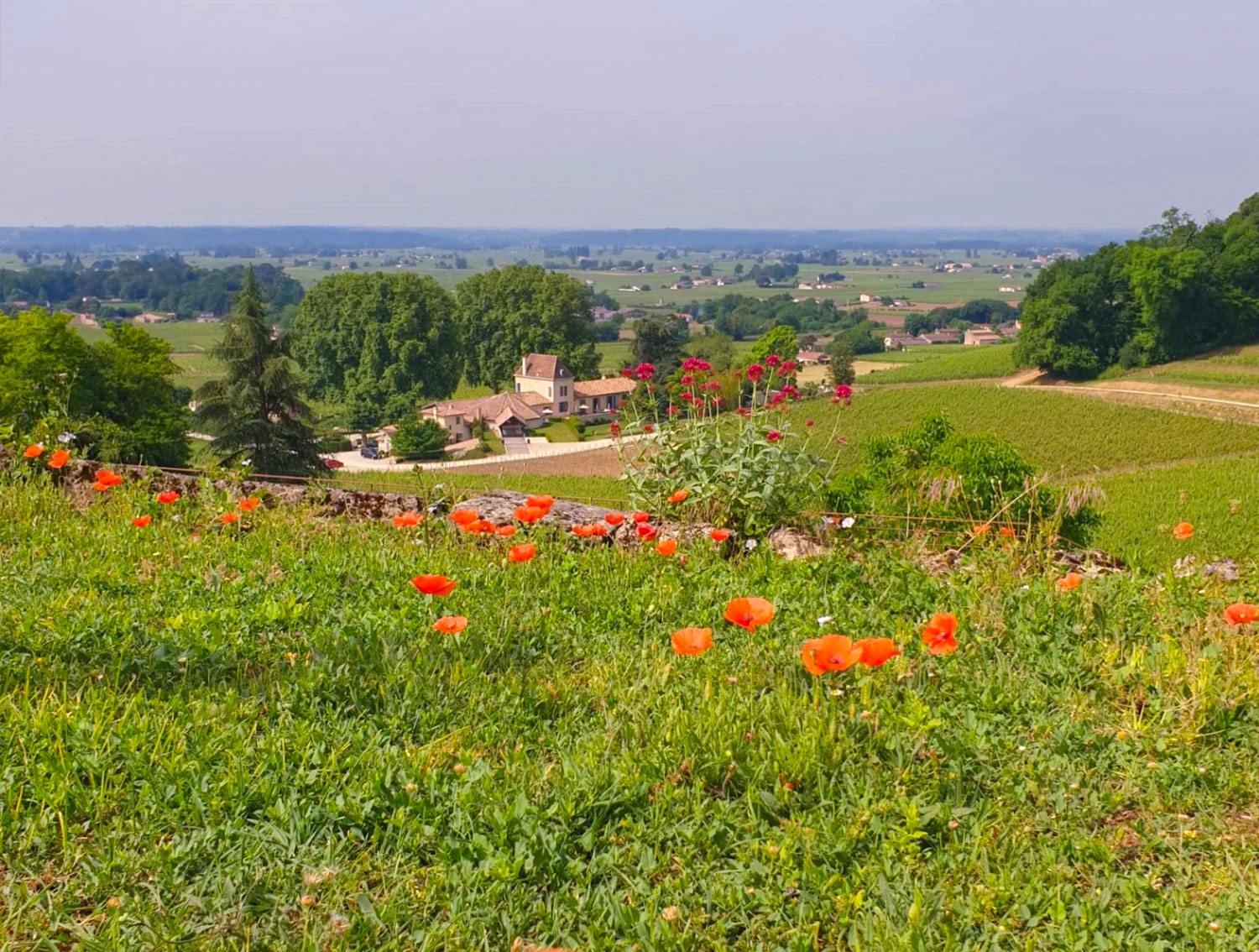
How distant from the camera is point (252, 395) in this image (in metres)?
33.8

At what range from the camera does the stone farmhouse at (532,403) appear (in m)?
64.2

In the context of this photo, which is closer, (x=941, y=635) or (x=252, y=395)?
(x=941, y=635)

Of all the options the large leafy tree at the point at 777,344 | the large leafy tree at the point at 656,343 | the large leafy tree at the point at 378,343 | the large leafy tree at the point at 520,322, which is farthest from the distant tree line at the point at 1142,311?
the large leafy tree at the point at 378,343

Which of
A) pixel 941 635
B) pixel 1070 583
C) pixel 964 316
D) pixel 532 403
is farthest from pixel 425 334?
pixel 964 316

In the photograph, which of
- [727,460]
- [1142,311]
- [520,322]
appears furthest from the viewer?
[520,322]

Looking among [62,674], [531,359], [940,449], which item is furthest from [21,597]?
[531,359]

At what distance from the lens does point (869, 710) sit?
119 inches

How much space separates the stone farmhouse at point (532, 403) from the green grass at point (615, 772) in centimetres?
5795

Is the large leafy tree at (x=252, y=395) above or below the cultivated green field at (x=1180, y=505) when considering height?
above

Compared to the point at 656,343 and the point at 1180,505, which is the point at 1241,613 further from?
the point at 656,343

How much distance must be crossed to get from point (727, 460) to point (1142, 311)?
67520mm

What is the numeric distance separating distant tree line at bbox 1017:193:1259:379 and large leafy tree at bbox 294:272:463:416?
42413 millimetres

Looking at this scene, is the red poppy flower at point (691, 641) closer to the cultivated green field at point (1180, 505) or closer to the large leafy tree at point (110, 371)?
the cultivated green field at point (1180, 505)

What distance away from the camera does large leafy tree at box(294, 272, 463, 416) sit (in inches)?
2709
